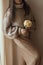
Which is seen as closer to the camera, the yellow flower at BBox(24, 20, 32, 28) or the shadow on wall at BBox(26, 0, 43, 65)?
the yellow flower at BBox(24, 20, 32, 28)

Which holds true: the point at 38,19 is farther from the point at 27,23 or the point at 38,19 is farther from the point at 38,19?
the point at 27,23

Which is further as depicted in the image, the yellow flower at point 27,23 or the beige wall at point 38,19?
the beige wall at point 38,19

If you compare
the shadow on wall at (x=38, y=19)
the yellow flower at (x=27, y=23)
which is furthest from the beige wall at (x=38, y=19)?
the yellow flower at (x=27, y=23)

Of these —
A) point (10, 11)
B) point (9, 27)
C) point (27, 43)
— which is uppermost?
point (10, 11)

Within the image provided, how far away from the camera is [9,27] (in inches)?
55.3

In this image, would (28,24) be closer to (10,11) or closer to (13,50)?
(10,11)

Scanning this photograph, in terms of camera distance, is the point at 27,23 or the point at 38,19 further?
the point at 38,19

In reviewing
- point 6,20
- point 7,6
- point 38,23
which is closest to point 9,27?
point 6,20

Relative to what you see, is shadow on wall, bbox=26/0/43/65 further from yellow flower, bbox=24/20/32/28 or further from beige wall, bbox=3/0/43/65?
yellow flower, bbox=24/20/32/28

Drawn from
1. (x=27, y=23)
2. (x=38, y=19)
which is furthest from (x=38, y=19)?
(x=27, y=23)

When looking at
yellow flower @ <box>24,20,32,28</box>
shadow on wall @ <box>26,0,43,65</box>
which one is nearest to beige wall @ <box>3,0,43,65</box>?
shadow on wall @ <box>26,0,43,65</box>

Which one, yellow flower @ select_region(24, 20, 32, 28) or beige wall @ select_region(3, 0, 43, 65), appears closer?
yellow flower @ select_region(24, 20, 32, 28)

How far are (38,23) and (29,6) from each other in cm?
17

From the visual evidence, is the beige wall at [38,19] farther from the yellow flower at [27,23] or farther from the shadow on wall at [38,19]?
the yellow flower at [27,23]
